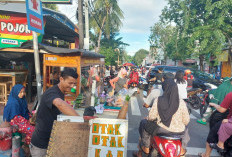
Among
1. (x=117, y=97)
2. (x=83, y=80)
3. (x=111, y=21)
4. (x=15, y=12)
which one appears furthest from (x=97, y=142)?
(x=111, y=21)

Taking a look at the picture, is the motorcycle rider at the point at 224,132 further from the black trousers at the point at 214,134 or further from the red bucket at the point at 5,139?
the red bucket at the point at 5,139

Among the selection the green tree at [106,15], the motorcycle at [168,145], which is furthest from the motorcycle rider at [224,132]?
the green tree at [106,15]

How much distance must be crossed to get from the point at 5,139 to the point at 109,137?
230 centimetres

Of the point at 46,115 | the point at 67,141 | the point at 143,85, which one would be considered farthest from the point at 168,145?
the point at 143,85

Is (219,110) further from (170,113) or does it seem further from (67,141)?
(67,141)

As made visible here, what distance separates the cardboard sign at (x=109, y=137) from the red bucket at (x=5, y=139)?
209 cm

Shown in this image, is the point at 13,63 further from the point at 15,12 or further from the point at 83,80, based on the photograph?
the point at 83,80

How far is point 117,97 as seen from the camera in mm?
4637

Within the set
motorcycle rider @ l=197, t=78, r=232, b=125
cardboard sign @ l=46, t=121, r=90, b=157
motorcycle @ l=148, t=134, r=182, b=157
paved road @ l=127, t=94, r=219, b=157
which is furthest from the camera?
motorcycle rider @ l=197, t=78, r=232, b=125

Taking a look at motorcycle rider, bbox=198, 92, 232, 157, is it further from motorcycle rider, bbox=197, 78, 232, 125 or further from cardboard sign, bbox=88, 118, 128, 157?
A: cardboard sign, bbox=88, 118, 128, 157

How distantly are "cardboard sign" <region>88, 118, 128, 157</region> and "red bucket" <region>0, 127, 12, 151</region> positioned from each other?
209 cm

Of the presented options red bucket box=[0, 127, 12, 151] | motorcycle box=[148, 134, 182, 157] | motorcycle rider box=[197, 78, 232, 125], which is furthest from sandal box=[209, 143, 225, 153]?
red bucket box=[0, 127, 12, 151]

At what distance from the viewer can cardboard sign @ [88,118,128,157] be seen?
2316 mm

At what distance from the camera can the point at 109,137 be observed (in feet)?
7.74
